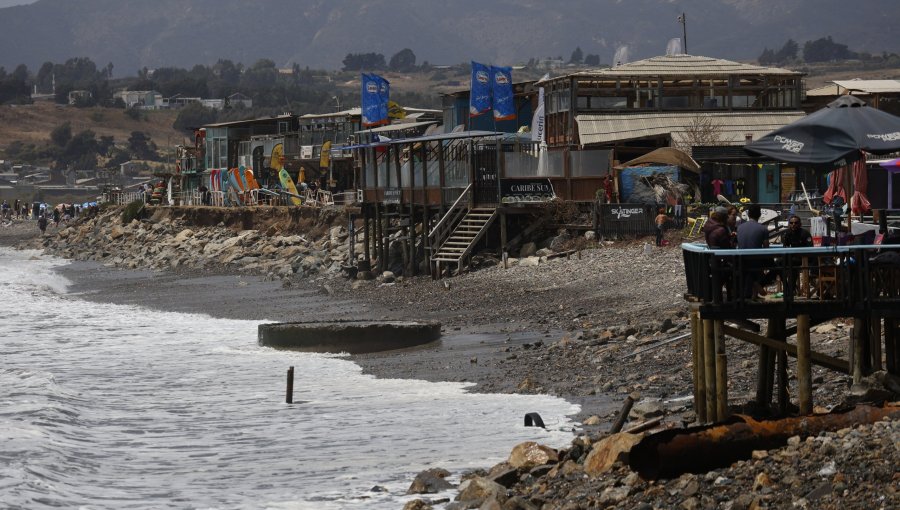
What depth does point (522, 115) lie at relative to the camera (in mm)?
55844

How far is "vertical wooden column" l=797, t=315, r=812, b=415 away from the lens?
47.1ft

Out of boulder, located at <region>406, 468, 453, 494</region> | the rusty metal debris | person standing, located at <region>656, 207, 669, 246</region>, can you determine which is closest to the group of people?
the rusty metal debris

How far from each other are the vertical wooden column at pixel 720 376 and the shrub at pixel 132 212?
237 feet

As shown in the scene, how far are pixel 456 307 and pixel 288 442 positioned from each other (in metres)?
15.0

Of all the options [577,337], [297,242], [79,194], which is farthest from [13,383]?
[79,194]

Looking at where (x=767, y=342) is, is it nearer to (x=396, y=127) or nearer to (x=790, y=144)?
(x=790, y=144)

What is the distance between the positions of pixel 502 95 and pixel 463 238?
474 inches

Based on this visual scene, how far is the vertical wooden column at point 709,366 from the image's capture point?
14617 mm

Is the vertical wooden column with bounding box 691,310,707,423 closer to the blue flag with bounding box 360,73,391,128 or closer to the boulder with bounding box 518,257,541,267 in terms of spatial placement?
the boulder with bounding box 518,257,541,267

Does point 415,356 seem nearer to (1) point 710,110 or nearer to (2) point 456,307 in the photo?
(2) point 456,307

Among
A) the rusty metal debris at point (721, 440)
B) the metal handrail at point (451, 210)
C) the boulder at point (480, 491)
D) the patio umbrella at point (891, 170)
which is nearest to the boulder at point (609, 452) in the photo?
the rusty metal debris at point (721, 440)

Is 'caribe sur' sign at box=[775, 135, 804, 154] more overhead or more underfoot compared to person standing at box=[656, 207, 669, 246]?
more overhead

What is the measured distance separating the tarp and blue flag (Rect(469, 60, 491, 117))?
1044 centimetres

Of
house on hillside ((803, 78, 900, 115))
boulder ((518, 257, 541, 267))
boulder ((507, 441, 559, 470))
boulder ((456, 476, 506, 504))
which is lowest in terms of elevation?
boulder ((456, 476, 506, 504))
